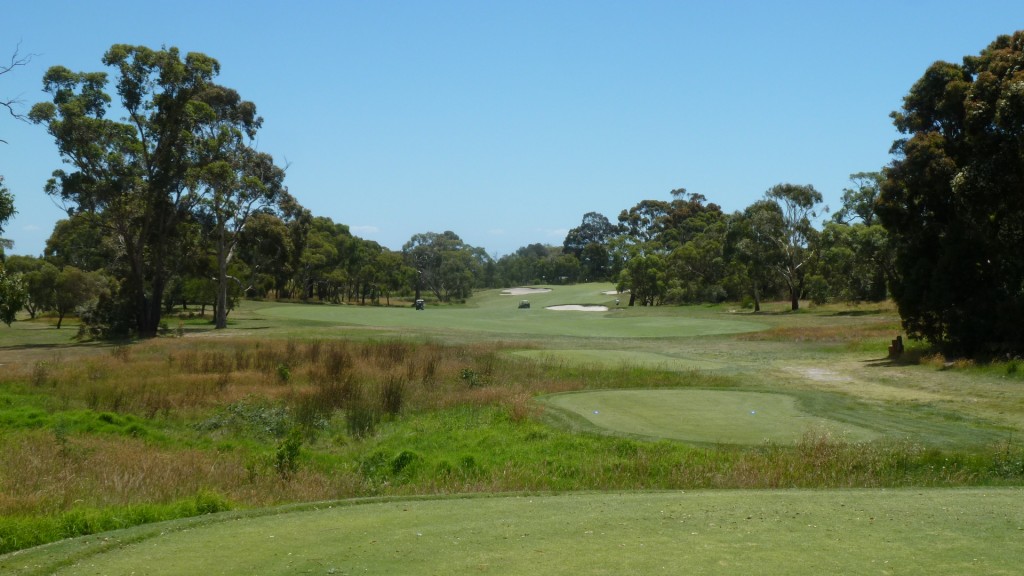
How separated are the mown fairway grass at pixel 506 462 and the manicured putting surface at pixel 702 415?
0.10m

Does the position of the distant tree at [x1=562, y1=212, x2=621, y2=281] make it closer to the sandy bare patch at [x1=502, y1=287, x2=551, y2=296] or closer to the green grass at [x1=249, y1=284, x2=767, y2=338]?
the sandy bare patch at [x1=502, y1=287, x2=551, y2=296]

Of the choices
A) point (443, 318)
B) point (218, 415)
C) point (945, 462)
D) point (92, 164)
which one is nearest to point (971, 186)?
point (945, 462)

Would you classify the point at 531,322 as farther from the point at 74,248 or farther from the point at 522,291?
the point at 522,291

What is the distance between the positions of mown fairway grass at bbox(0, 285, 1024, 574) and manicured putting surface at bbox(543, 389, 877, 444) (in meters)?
0.10

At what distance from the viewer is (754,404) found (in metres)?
19.0

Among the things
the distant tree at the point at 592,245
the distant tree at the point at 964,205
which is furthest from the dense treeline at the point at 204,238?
the distant tree at the point at 592,245

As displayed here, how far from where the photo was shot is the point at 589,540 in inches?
284

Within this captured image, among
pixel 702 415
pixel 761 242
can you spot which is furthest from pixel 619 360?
pixel 761 242

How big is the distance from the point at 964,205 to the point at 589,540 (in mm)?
27084

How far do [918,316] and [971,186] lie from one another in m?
6.28

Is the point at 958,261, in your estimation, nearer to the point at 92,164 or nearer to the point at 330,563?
the point at 330,563

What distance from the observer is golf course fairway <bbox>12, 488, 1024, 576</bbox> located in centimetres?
624

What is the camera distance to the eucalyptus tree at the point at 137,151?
149 ft

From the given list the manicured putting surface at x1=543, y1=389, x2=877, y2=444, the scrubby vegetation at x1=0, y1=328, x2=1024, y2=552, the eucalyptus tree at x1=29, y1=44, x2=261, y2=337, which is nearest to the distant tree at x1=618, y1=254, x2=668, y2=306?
the eucalyptus tree at x1=29, y1=44, x2=261, y2=337
